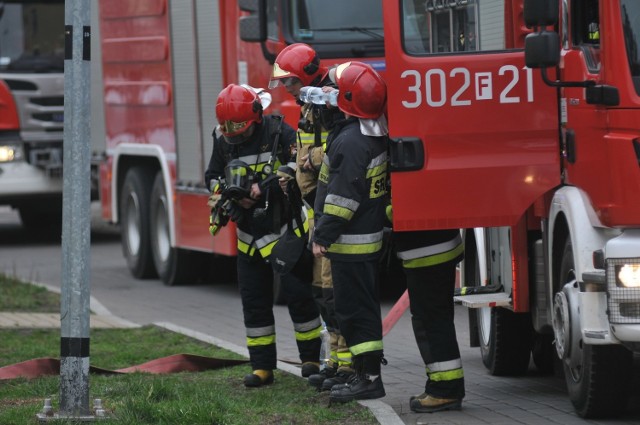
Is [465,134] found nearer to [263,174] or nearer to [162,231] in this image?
[263,174]

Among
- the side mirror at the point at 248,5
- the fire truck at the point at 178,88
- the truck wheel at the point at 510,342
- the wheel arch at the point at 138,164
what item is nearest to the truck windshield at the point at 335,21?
the fire truck at the point at 178,88

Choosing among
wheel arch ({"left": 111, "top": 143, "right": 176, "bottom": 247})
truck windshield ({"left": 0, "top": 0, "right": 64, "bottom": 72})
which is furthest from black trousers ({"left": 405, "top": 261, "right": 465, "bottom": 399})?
truck windshield ({"left": 0, "top": 0, "right": 64, "bottom": 72})

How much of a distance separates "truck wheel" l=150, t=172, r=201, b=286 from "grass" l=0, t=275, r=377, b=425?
4.58m

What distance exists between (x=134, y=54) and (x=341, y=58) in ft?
14.5

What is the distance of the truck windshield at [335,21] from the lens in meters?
12.0

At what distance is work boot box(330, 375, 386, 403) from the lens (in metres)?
7.60

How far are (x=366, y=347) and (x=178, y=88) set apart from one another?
749 cm

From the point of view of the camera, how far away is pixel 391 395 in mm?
8305

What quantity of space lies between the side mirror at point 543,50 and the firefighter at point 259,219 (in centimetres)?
217

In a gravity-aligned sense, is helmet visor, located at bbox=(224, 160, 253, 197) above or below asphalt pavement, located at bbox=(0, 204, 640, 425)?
above

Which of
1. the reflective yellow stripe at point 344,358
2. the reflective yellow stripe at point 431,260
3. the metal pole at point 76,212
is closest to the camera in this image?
the metal pole at point 76,212

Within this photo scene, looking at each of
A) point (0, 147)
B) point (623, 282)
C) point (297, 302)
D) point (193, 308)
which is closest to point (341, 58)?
point (193, 308)

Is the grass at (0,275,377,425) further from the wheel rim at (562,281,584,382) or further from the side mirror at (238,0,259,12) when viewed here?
the side mirror at (238,0,259,12)

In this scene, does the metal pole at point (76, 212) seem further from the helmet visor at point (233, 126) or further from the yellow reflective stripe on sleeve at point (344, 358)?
the yellow reflective stripe on sleeve at point (344, 358)
